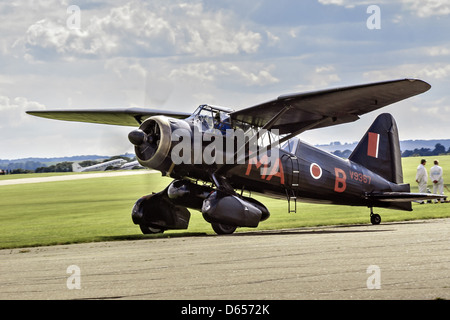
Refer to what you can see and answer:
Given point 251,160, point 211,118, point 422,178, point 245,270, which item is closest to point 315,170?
point 251,160

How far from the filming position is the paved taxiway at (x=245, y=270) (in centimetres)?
750

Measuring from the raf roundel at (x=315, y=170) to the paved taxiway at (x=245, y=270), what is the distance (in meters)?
5.31

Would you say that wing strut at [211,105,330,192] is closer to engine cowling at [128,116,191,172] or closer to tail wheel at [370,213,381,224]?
engine cowling at [128,116,191,172]

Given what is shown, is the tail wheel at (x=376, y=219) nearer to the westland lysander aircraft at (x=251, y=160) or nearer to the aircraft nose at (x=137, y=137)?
the westland lysander aircraft at (x=251, y=160)

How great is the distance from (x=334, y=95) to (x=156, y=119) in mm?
4748

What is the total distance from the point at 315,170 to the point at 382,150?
3.80 m

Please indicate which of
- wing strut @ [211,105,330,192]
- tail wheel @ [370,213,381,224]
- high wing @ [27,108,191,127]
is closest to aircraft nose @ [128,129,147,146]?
wing strut @ [211,105,330,192]

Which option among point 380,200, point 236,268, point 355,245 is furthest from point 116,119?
point 236,268

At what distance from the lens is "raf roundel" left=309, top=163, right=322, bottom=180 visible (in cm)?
1919

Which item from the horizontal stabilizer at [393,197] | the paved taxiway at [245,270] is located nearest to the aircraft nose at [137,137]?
the paved taxiway at [245,270]

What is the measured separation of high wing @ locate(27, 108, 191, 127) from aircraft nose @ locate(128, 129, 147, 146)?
12.9ft
